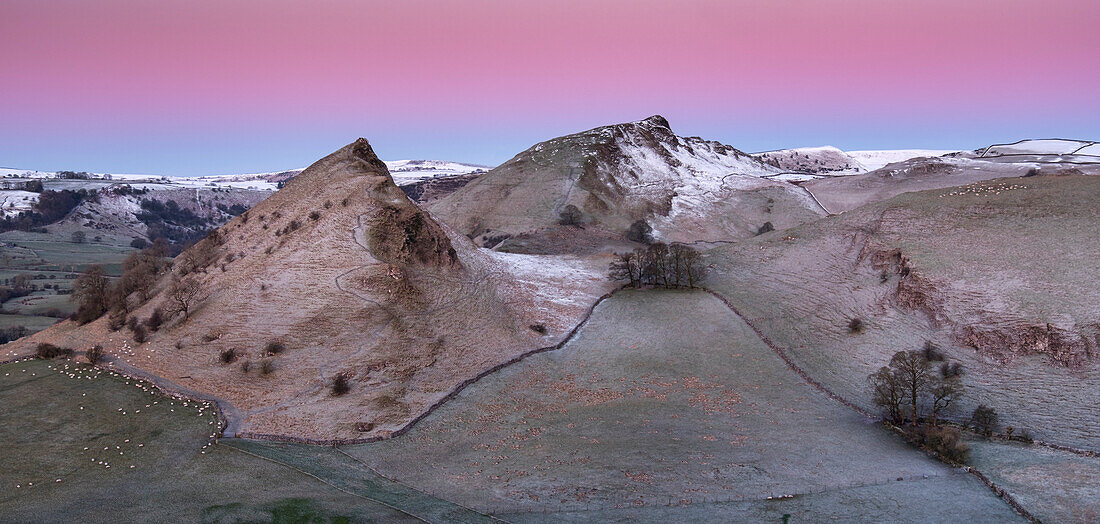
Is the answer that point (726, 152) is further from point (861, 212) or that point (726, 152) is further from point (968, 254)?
point (968, 254)

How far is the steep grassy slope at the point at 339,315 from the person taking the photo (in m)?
32.1

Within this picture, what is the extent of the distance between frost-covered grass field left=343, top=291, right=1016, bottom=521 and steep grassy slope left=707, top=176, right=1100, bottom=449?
21.6 feet

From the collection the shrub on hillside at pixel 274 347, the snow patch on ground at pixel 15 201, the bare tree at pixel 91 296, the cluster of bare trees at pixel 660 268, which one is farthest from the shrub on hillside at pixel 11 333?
the snow patch on ground at pixel 15 201

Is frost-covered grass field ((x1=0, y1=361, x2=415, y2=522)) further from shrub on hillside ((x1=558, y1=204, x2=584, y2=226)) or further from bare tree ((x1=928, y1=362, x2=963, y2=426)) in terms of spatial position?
shrub on hillside ((x1=558, y1=204, x2=584, y2=226))

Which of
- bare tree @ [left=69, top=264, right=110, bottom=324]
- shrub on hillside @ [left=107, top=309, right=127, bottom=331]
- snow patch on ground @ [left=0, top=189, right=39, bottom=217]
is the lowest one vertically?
shrub on hillside @ [left=107, top=309, right=127, bottom=331]

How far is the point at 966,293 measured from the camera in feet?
130

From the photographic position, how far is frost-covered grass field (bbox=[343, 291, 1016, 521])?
22.0 metres

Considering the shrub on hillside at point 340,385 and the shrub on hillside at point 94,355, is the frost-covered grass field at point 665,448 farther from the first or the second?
the shrub on hillside at point 94,355

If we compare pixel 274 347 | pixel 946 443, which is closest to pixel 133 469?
pixel 274 347

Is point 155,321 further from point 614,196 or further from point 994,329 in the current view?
point 614,196

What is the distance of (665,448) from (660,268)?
1290 inches

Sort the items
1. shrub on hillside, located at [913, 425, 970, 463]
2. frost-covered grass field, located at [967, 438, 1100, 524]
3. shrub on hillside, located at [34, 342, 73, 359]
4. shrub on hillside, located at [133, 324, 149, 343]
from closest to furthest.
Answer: frost-covered grass field, located at [967, 438, 1100, 524] < shrub on hillside, located at [913, 425, 970, 463] < shrub on hillside, located at [34, 342, 73, 359] < shrub on hillside, located at [133, 324, 149, 343]

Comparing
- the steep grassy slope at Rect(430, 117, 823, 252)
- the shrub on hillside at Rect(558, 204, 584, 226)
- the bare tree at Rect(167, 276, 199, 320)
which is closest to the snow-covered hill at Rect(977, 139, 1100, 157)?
the steep grassy slope at Rect(430, 117, 823, 252)

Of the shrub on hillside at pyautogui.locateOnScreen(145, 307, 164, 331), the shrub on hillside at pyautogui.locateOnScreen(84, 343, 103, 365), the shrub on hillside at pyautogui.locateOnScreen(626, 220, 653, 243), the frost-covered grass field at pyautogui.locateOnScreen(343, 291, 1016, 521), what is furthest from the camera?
the shrub on hillside at pyautogui.locateOnScreen(626, 220, 653, 243)
